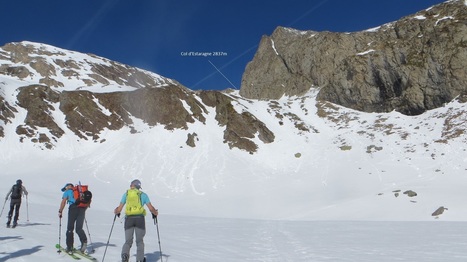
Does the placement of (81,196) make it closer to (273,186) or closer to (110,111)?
(273,186)

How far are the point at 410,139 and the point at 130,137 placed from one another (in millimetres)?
38414

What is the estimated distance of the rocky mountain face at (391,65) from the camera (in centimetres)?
5984

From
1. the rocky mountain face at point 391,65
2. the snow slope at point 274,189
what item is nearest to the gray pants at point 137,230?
the snow slope at point 274,189

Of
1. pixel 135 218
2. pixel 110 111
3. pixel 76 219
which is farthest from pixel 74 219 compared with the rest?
pixel 110 111

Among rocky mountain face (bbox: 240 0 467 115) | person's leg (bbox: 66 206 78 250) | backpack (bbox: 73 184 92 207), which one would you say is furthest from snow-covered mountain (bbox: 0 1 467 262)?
rocky mountain face (bbox: 240 0 467 115)

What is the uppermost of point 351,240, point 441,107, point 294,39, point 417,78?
point 294,39

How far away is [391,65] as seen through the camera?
66875 mm

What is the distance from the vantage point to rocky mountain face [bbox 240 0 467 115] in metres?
59.8

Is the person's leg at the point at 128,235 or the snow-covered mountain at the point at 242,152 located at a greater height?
the snow-covered mountain at the point at 242,152

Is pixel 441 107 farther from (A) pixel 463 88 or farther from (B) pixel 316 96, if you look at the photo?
(B) pixel 316 96

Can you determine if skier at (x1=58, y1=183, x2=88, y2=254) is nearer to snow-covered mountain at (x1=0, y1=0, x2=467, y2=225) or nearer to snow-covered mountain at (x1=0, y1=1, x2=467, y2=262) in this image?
snow-covered mountain at (x1=0, y1=1, x2=467, y2=262)

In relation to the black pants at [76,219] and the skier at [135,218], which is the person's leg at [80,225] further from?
the skier at [135,218]

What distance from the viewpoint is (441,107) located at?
5622 cm

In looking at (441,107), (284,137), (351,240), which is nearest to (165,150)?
(284,137)
